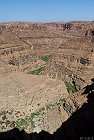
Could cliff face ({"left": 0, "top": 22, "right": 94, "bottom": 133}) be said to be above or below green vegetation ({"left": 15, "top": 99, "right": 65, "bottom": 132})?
below

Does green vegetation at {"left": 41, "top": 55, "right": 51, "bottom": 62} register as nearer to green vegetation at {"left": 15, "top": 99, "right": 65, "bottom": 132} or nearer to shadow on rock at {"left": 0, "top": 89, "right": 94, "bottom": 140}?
green vegetation at {"left": 15, "top": 99, "right": 65, "bottom": 132}

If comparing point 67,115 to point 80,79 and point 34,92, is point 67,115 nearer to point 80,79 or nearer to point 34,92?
point 34,92

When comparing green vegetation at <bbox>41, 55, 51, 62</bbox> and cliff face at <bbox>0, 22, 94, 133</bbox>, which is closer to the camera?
cliff face at <bbox>0, 22, 94, 133</bbox>

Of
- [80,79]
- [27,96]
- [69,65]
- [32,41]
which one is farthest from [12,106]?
[32,41]

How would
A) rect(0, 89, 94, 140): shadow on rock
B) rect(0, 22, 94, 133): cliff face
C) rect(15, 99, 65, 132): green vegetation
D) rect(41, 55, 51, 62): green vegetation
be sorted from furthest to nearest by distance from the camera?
rect(41, 55, 51, 62): green vegetation, rect(0, 22, 94, 133): cliff face, rect(15, 99, 65, 132): green vegetation, rect(0, 89, 94, 140): shadow on rock

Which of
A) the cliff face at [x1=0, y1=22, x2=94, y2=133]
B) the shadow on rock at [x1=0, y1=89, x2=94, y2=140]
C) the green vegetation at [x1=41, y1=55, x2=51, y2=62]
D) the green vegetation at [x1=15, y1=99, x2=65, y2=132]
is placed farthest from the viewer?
the green vegetation at [x1=41, y1=55, x2=51, y2=62]

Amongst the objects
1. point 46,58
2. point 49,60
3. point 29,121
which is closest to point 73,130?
point 29,121

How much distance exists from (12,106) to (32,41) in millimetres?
33259

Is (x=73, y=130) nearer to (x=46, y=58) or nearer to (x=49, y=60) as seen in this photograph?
(x=49, y=60)

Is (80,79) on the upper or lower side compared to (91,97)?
lower

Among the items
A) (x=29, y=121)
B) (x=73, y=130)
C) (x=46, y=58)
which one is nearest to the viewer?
(x=73, y=130)

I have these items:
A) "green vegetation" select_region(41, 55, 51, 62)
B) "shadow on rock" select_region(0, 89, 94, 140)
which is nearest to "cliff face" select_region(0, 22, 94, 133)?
"green vegetation" select_region(41, 55, 51, 62)

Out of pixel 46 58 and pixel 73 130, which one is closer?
pixel 73 130

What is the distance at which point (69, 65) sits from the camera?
4906cm
